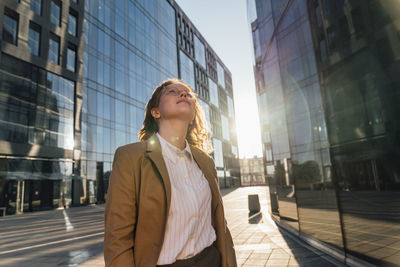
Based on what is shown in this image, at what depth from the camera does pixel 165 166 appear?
5.11 ft

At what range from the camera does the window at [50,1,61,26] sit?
22.4 meters

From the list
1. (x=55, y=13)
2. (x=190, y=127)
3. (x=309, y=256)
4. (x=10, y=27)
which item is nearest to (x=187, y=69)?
(x=55, y=13)

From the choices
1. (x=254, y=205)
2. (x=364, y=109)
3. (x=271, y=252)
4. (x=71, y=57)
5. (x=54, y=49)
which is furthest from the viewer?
(x=71, y=57)

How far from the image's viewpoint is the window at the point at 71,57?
77.0ft

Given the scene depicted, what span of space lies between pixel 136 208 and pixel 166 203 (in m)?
0.17

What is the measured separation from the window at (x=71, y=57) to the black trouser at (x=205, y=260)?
2571cm

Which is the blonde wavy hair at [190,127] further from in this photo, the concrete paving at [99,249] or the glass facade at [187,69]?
the glass facade at [187,69]

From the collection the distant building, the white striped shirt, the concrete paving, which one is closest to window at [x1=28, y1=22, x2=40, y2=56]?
the concrete paving

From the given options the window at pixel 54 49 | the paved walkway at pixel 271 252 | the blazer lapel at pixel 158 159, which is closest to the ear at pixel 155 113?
the blazer lapel at pixel 158 159

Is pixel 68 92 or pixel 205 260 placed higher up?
pixel 68 92

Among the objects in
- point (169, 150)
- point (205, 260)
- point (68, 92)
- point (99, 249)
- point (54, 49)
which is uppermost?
point (54, 49)

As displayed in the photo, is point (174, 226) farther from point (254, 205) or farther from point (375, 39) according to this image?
point (254, 205)

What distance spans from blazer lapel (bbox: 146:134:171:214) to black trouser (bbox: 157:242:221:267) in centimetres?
35

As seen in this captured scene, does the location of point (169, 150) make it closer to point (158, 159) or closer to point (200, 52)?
point (158, 159)
